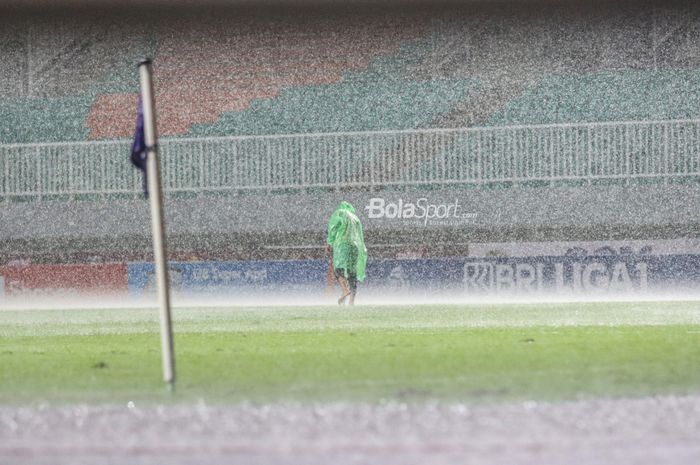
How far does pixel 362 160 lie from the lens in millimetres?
22984

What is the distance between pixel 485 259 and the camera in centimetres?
2053

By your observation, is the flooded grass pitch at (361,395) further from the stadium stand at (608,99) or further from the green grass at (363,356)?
the stadium stand at (608,99)

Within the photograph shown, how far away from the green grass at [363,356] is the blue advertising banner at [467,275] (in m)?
4.74

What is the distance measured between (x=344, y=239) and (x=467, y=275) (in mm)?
2507

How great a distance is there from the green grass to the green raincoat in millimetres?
3285

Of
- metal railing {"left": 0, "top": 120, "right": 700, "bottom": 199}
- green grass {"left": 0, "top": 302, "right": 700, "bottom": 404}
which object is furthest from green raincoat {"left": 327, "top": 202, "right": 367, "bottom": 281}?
metal railing {"left": 0, "top": 120, "right": 700, "bottom": 199}

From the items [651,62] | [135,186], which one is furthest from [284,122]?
[651,62]

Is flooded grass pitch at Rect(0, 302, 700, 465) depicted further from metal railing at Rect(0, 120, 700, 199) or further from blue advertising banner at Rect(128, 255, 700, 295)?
metal railing at Rect(0, 120, 700, 199)

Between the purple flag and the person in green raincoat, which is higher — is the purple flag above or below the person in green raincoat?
above

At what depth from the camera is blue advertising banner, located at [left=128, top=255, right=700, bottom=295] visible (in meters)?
20.1

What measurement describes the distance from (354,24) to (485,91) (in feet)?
11.1

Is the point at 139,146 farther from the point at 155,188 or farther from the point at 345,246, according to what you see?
the point at 345,246

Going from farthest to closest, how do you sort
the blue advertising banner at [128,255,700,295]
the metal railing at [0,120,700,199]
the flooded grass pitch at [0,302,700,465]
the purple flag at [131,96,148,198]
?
the metal railing at [0,120,700,199]
the blue advertising banner at [128,255,700,295]
the purple flag at [131,96,148,198]
the flooded grass pitch at [0,302,700,465]

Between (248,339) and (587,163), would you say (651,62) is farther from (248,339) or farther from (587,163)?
(248,339)
